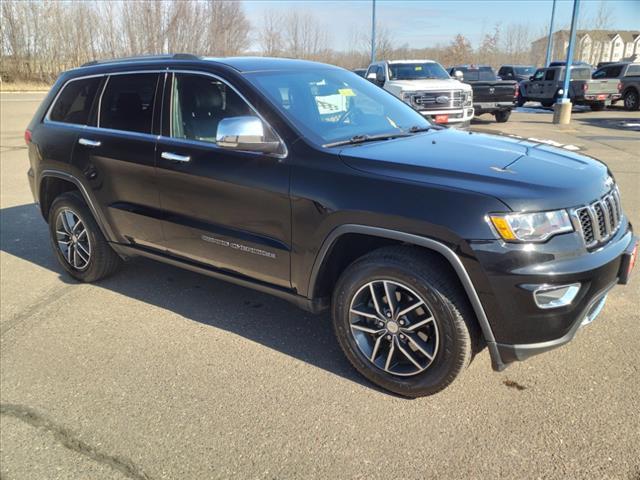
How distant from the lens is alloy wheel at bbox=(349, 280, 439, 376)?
289cm

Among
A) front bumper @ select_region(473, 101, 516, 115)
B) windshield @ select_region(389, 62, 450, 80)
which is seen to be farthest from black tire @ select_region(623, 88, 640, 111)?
windshield @ select_region(389, 62, 450, 80)

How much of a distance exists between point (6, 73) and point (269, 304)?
42560 mm

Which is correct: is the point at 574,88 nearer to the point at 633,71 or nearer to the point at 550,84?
the point at 550,84

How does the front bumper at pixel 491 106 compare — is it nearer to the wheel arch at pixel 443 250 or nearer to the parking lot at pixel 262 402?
the parking lot at pixel 262 402

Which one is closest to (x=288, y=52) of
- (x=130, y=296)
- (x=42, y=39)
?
(x=42, y=39)

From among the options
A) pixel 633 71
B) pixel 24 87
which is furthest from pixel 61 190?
pixel 24 87

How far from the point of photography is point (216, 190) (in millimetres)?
3479

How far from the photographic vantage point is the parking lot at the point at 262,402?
8.38 ft

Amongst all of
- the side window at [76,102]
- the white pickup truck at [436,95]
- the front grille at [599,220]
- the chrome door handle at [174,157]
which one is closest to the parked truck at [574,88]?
the white pickup truck at [436,95]

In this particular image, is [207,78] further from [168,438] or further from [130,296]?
[168,438]

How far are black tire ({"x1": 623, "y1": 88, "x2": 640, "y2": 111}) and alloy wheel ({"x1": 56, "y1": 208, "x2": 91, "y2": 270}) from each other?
21.4m

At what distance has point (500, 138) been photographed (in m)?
3.64

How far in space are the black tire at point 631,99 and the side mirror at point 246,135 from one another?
2132cm

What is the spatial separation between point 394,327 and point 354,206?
71 centimetres
